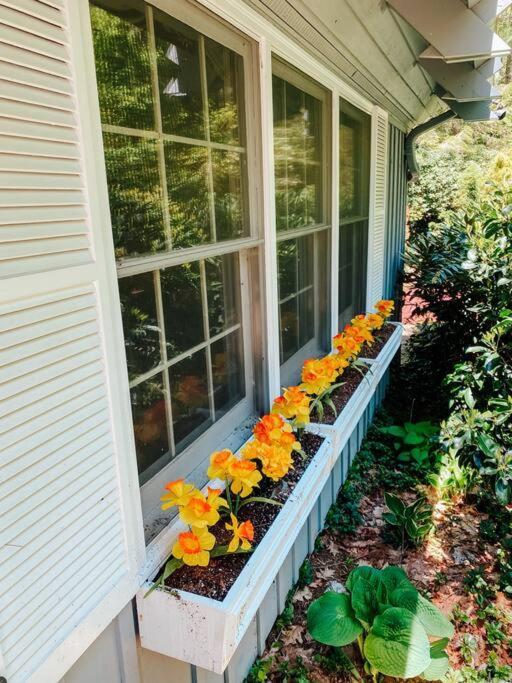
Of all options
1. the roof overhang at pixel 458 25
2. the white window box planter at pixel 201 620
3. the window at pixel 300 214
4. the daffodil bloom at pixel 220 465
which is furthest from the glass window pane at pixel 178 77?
the roof overhang at pixel 458 25

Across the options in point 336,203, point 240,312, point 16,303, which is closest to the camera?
point 16,303

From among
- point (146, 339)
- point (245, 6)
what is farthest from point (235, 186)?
point (146, 339)

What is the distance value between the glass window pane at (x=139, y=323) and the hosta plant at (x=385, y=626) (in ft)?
4.12

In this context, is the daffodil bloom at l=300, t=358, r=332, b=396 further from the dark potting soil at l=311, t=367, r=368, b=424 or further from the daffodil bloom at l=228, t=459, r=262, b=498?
the daffodil bloom at l=228, t=459, r=262, b=498

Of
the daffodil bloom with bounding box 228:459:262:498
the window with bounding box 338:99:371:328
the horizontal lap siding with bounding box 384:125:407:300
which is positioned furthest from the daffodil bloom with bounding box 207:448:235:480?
the horizontal lap siding with bounding box 384:125:407:300

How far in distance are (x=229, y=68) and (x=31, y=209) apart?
113cm

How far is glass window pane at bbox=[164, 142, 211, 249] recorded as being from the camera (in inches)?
57.2

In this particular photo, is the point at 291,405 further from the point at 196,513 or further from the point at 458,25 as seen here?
the point at 458,25

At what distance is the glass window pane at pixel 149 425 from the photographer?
1.41 meters

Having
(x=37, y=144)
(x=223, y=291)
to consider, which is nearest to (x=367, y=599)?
(x=223, y=291)

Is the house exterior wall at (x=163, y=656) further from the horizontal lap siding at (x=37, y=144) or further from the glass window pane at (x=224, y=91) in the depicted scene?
the glass window pane at (x=224, y=91)

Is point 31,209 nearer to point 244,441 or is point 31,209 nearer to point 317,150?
point 244,441

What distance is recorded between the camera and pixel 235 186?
1.82 meters

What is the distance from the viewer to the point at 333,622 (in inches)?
75.2
